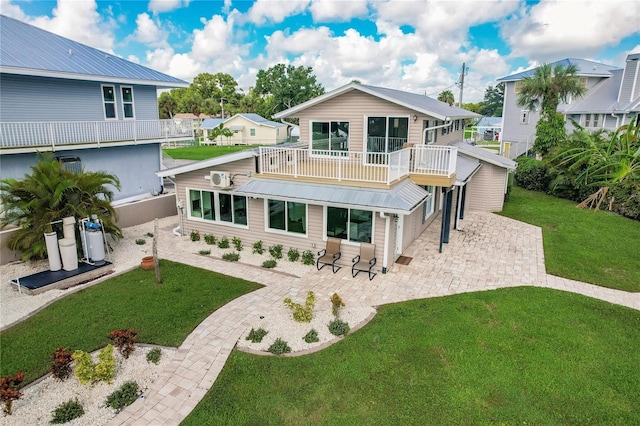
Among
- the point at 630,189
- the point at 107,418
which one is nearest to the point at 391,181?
the point at 107,418

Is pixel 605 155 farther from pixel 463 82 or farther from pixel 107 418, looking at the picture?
pixel 463 82

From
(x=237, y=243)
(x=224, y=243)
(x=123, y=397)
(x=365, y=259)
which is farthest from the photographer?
(x=224, y=243)

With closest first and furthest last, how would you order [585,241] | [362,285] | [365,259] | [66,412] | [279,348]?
[66,412] < [279,348] < [362,285] < [365,259] < [585,241]

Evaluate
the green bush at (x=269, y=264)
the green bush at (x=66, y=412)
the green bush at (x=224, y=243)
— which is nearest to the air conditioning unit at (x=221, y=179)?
the green bush at (x=224, y=243)

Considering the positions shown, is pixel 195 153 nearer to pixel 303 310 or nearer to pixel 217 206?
pixel 217 206

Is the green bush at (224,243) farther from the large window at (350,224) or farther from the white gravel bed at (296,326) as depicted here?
the white gravel bed at (296,326)

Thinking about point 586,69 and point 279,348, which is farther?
point 586,69

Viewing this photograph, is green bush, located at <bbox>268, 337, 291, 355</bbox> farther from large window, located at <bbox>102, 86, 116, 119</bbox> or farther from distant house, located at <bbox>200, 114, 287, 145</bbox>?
distant house, located at <bbox>200, 114, 287, 145</bbox>

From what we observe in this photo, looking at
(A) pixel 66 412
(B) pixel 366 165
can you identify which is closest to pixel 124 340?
(A) pixel 66 412
